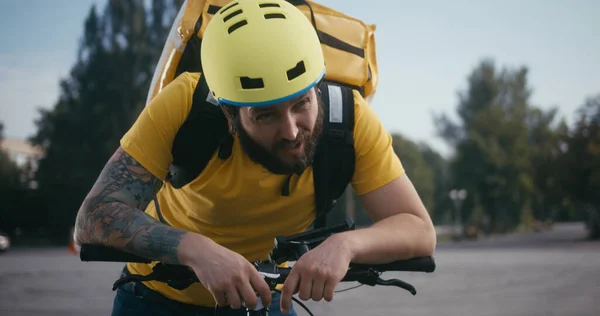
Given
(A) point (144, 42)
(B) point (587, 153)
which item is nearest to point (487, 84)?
(B) point (587, 153)

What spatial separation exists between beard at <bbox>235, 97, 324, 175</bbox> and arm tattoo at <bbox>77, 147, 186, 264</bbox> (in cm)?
38

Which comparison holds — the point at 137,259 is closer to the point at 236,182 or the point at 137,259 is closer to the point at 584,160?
the point at 236,182

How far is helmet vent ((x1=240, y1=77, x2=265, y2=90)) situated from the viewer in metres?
2.46

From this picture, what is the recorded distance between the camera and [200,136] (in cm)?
280

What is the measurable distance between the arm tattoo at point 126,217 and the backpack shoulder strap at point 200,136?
5.4 inches

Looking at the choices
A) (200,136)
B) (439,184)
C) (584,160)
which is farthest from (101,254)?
(439,184)

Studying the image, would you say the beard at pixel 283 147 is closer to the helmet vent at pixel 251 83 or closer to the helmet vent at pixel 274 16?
the helmet vent at pixel 251 83

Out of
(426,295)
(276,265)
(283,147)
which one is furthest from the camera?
(426,295)

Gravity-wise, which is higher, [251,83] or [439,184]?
[251,83]

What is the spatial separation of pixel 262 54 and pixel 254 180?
2.05 feet

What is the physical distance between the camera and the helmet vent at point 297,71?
2471 mm

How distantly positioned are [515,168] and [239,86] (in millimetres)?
66853

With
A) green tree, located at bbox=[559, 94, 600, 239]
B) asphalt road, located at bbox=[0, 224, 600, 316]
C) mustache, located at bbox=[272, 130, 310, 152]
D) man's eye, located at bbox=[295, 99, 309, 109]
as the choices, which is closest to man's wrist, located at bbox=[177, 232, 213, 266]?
mustache, located at bbox=[272, 130, 310, 152]

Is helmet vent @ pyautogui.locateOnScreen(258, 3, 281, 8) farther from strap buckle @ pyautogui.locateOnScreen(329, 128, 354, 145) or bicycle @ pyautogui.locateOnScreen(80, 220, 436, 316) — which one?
bicycle @ pyautogui.locateOnScreen(80, 220, 436, 316)
